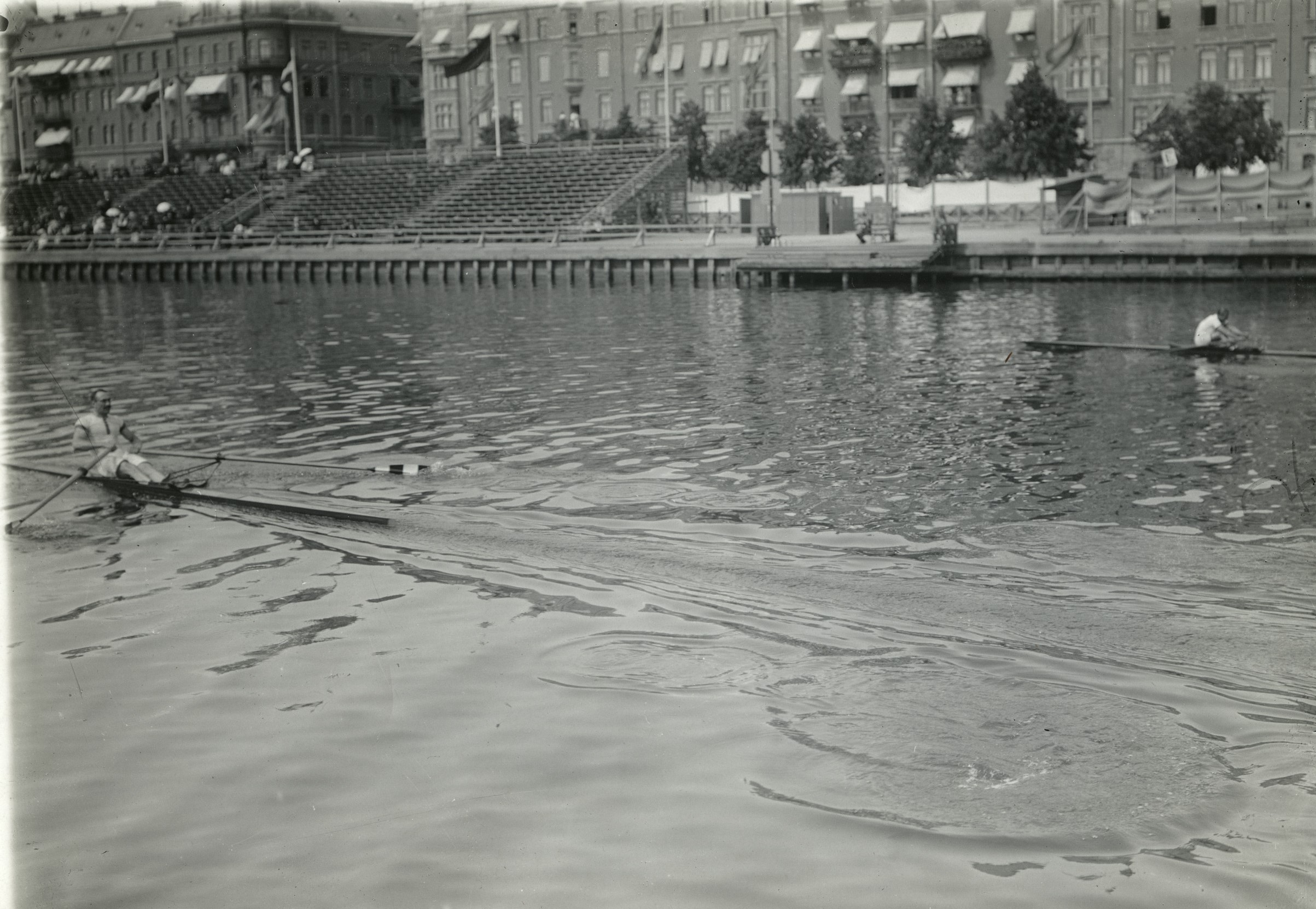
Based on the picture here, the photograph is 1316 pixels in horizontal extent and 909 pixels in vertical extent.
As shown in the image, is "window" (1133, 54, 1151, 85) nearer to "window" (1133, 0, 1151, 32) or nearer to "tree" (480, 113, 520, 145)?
"window" (1133, 0, 1151, 32)

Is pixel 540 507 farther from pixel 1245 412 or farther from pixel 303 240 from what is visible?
pixel 303 240

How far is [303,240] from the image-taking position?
72875 mm

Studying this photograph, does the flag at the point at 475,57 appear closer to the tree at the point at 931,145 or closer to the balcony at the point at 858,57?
the tree at the point at 931,145

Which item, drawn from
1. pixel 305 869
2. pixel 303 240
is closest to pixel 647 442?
pixel 305 869

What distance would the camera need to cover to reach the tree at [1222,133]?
69.0m

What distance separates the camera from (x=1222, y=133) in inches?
2719

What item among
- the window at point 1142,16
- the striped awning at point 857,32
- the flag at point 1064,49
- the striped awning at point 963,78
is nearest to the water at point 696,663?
the flag at point 1064,49

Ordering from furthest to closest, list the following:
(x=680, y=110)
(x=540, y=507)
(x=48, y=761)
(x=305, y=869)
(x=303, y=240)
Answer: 1. (x=680, y=110)
2. (x=303, y=240)
3. (x=540, y=507)
4. (x=48, y=761)
5. (x=305, y=869)

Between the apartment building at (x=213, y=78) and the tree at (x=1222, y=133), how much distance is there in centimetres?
6075

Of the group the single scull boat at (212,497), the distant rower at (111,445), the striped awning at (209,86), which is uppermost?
the striped awning at (209,86)

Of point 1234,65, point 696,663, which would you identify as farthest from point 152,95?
point 696,663

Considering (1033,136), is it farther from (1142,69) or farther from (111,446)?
(111,446)

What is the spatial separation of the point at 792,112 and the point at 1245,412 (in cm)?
7451

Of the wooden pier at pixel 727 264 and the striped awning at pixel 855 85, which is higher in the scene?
the striped awning at pixel 855 85
